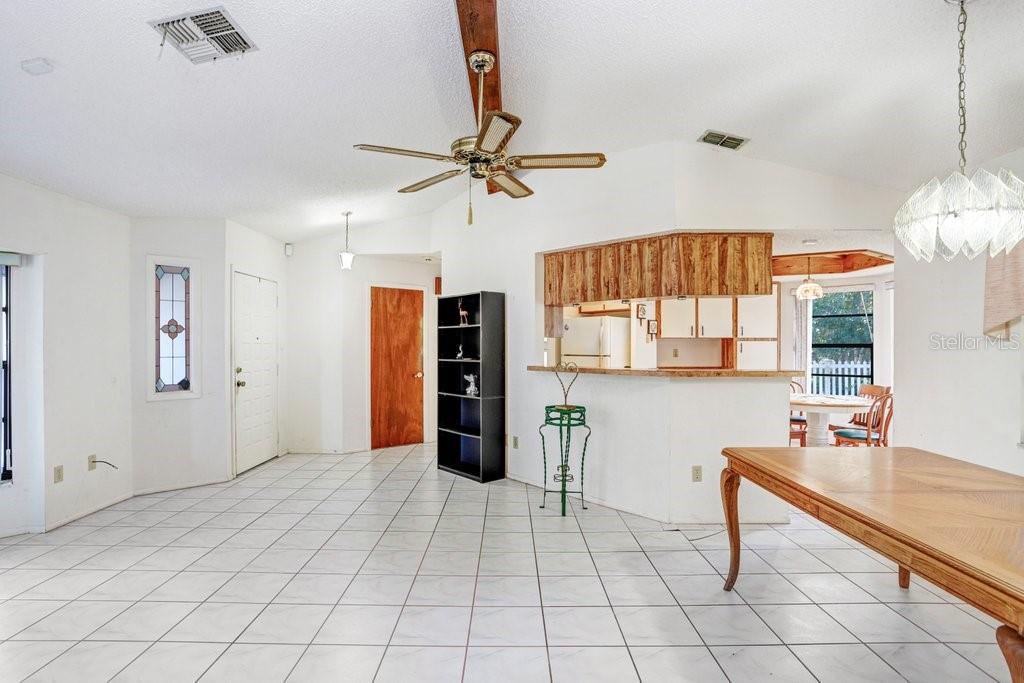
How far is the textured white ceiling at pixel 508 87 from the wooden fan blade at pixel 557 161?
0.55 meters

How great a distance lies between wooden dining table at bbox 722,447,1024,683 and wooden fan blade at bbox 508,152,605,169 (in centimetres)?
166

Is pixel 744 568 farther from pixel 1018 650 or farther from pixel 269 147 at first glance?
pixel 269 147

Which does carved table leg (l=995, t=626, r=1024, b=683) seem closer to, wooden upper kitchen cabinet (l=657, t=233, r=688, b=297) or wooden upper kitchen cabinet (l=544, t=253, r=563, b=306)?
wooden upper kitchen cabinet (l=657, t=233, r=688, b=297)

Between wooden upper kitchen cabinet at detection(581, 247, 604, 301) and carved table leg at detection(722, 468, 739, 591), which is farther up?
wooden upper kitchen cabinet at detection(581, 247, 604, 301)

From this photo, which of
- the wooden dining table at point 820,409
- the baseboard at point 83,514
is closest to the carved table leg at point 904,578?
the wooden dining table at point 820,409

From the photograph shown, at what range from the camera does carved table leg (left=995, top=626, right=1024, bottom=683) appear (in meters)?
1.15

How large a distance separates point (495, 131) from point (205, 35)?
1289 mm

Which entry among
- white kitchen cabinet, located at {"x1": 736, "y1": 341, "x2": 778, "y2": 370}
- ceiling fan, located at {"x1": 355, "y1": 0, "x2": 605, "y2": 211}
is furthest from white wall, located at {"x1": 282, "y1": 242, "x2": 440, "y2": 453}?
white kitchen cabinet, located at {"x1": 736, "y1": 341, "x2": 778, "y2": 370}

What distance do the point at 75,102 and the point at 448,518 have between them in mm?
3338

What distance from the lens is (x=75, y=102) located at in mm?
2602

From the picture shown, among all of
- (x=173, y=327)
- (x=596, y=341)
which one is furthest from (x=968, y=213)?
(x=173, y=327)

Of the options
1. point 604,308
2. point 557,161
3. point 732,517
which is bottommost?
point 732,517

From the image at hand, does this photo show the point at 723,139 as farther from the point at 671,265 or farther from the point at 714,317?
A: the point at 714,317

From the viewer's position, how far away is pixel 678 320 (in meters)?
6.29
